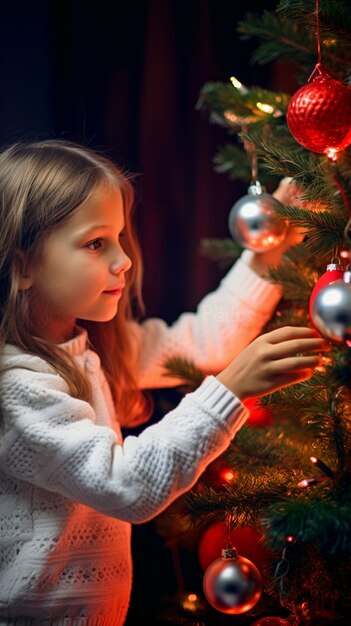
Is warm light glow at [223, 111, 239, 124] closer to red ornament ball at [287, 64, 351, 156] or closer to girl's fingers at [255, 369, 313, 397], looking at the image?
red ornament ball at [287, 64, 351, 156]

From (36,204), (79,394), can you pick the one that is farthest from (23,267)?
(79,394)

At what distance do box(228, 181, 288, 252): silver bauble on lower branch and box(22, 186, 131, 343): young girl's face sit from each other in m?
0.20

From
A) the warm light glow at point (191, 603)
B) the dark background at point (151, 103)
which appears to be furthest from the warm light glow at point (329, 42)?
the warm light glow at point (191, 603)

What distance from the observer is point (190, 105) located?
5.04ft

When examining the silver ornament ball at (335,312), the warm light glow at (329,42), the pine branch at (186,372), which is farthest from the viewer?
the pine branch at (186,372)

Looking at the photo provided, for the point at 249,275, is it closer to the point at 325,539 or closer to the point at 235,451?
the point at 235,451

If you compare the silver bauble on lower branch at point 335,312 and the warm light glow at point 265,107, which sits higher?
the warm light glow at point 265,107

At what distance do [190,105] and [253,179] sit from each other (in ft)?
1.63

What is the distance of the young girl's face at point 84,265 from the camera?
1.03 m

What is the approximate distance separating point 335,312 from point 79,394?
1.65 ft

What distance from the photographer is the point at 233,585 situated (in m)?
0.85

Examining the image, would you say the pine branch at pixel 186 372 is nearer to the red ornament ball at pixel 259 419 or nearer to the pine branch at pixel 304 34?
the red ornament ball at pixel 259 419

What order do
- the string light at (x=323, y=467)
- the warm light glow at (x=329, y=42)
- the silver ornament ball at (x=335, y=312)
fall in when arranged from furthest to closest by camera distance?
the warm light glow at (x=329, y=42) < the string light at (x=323, y=467) < the silver ornament ball at (x=335, y=312)

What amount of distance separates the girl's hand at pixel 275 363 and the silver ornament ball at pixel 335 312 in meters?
0.11
